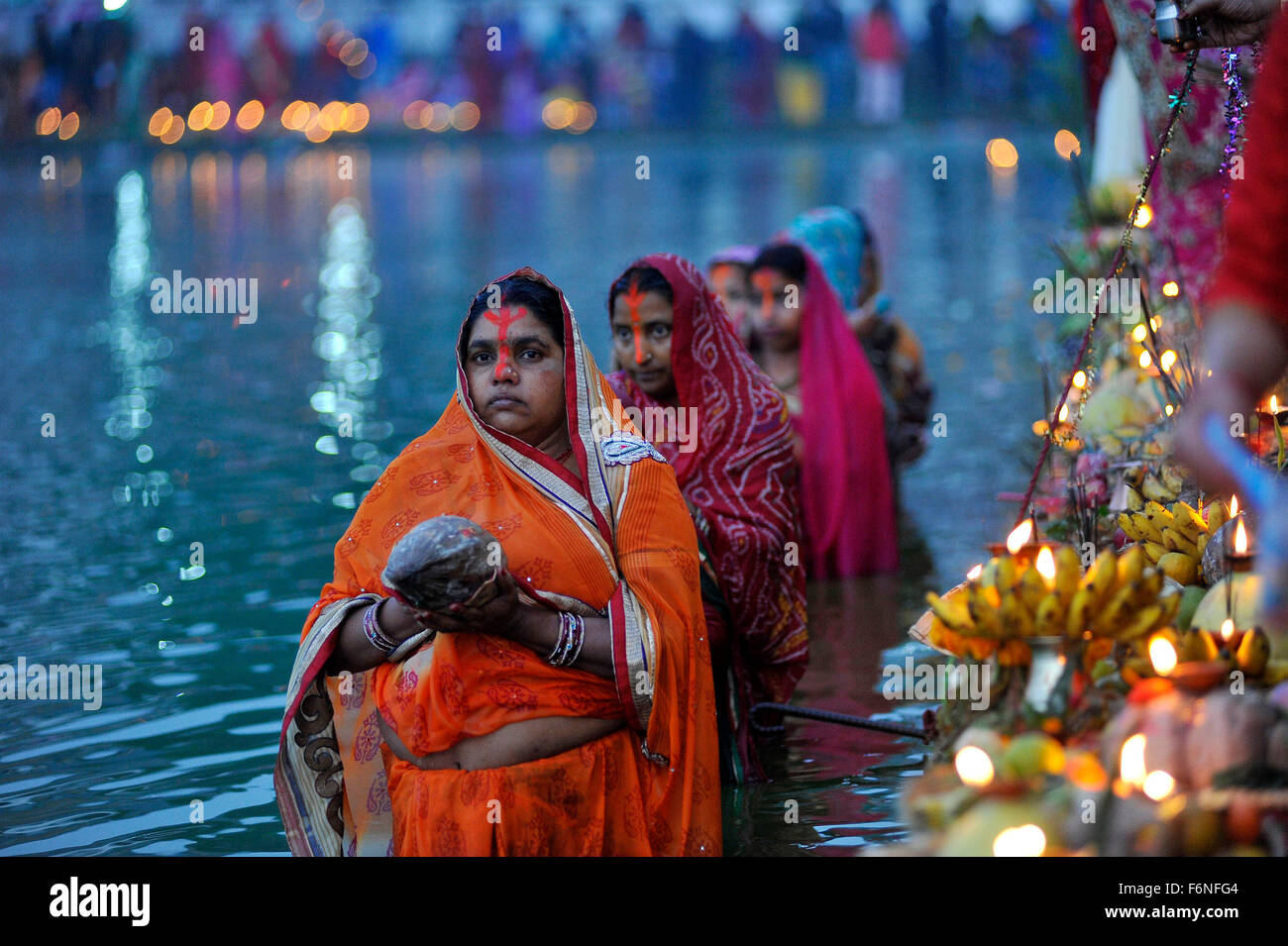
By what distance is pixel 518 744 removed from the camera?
308cm

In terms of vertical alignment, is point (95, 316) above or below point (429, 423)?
above

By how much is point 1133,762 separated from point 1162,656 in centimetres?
31

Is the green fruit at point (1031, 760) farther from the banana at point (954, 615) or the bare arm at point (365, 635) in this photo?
the bare arm at point (365, 635)

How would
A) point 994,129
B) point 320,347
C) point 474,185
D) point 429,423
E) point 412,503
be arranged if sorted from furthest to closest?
point 994,129 < point 474,185 < point 320,347 < point 429,423 < point 412,503

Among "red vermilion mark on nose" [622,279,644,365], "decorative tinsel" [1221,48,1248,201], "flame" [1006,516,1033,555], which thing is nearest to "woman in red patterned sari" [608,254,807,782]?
"red vermilion mark on nose" [622,279,644,365]

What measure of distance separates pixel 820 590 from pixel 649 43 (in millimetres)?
29298

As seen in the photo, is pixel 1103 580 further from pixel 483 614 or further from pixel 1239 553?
pixel 483 614

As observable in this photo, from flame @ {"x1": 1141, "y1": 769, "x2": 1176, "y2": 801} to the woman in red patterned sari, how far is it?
7.69 ft

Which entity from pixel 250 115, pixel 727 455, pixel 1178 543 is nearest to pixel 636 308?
pixel 727 455

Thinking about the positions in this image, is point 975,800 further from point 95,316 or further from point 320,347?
point 95,316

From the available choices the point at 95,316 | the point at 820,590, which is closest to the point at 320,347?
the point at 95,316

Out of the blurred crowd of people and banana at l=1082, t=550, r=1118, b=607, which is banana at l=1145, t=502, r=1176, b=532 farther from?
the blurred crowd of people

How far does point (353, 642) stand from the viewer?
3172mm
